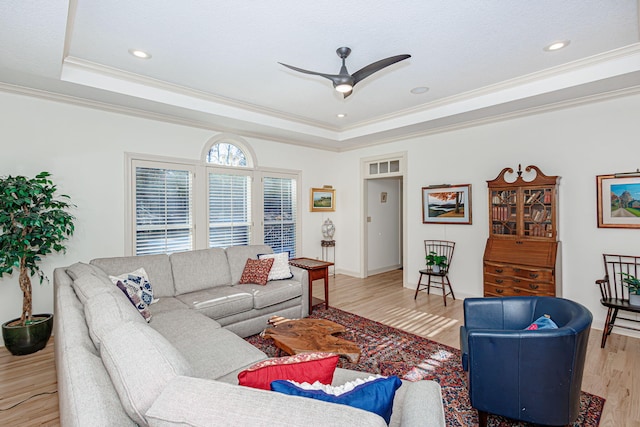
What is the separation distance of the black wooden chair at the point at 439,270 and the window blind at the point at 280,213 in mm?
2509

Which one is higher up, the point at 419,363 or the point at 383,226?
the point at 383,226

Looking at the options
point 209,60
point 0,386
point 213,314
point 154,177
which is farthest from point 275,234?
point 0,386

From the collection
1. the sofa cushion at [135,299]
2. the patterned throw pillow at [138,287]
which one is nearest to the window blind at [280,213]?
the patterned throw pillow at [138,287]

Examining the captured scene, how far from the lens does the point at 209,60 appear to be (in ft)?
10.4

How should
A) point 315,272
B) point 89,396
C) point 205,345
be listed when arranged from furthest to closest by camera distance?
point 315,272 < point 205,345 < point 89,396

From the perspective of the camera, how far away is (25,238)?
9.98 ft

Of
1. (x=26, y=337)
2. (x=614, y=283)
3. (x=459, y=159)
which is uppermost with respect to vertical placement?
(x=459, y=159)

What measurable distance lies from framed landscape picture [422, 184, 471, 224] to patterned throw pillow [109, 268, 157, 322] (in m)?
4.25

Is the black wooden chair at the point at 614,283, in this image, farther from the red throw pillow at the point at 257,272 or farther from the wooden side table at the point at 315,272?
the red throw pillow at the point at 257,272

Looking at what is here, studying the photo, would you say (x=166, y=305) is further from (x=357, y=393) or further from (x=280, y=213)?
(x=280, y=213)

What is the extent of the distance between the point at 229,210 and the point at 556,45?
4639mm

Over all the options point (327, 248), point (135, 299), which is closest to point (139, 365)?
point (135, 299)

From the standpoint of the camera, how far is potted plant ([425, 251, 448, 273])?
15.7ft

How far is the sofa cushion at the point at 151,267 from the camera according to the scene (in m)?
3.15
